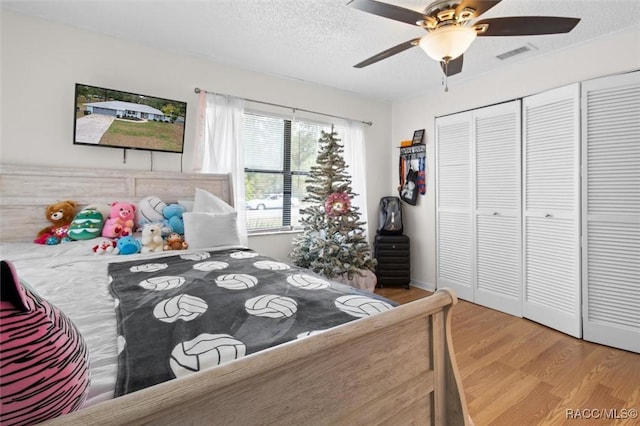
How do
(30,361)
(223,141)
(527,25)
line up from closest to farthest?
(30,361) → (527,25) → (223,141)

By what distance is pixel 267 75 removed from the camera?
135 inches

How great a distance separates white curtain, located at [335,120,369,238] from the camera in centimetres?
408

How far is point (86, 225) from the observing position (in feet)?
7.51

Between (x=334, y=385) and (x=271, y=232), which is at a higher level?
(x=271, y=232)

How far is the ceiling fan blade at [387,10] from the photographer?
161cm

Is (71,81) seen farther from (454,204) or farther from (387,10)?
(454,204)

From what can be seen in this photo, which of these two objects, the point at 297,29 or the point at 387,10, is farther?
the point at 297,29

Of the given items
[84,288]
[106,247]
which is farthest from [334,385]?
[106,247]

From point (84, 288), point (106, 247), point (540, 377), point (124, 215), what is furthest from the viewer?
point (124, 215)

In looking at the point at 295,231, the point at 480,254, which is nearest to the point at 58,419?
the point at 295,231

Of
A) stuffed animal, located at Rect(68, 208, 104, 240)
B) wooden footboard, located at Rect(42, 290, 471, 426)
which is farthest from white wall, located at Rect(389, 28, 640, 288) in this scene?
stuffed animal, located at Rect(68, 208, 104, 240)

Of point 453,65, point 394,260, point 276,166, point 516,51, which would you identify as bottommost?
point 394,260

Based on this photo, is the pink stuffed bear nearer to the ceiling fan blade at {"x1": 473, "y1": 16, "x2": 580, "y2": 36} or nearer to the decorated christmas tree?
the decorated christmas tree

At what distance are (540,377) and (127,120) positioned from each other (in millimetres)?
3761
